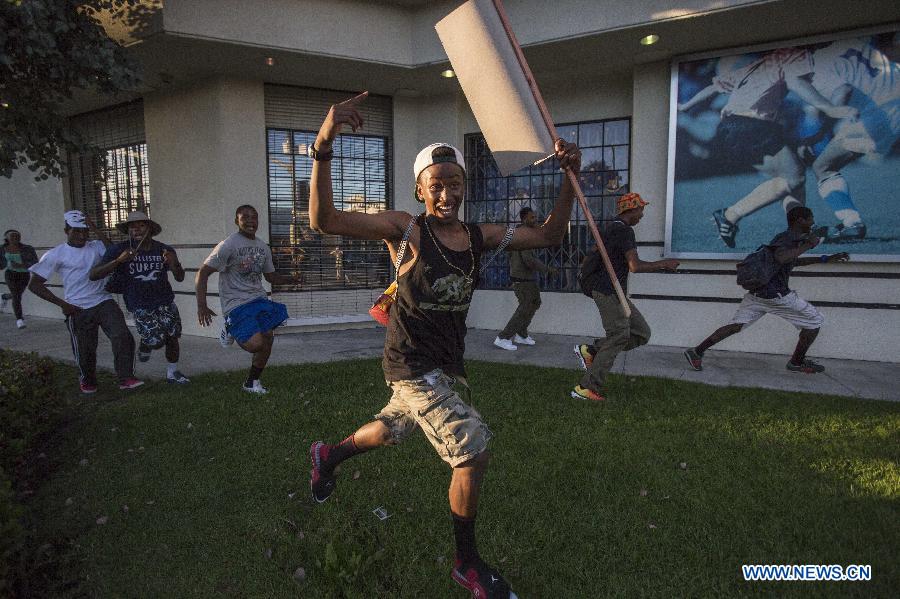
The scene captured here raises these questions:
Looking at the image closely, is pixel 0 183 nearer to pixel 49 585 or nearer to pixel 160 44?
pixel 160 44

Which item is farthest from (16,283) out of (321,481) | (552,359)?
(321,481)

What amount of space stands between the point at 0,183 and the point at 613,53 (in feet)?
45.2

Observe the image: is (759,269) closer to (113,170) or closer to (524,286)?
(524,286)

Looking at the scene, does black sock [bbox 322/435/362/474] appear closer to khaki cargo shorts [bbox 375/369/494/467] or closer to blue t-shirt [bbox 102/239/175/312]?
khaki cargo shorts [bbox 375/369/494/467]

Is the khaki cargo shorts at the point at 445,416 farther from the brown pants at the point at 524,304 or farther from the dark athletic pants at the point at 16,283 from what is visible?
the dark athletic pants at the point at 16,283

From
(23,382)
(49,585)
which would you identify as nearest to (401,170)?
(23,382)

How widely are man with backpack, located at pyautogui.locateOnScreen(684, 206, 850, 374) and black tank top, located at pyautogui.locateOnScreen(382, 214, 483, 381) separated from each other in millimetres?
4660

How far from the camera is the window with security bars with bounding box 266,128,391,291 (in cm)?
948

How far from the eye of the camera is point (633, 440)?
14.0 feet

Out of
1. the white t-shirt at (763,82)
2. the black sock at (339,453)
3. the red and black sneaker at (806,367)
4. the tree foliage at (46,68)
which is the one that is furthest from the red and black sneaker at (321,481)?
the white t-shirt at (763,82)

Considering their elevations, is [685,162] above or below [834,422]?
above

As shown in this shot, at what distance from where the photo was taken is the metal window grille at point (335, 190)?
9422mm

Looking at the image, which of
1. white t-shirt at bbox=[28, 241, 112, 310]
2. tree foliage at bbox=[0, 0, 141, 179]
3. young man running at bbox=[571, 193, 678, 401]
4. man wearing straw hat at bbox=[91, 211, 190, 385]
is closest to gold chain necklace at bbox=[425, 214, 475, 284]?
young man running at bbox=[571, 193, 678, 401]

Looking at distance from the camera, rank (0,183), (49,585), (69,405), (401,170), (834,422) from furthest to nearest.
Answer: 1. (0,183)
2. (401,170)
3. (69,405)
4. (834,422)
5. (49,585)
